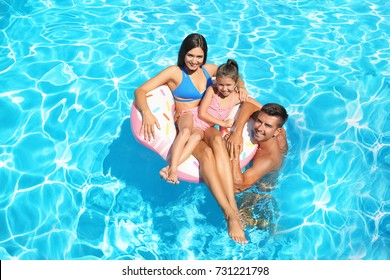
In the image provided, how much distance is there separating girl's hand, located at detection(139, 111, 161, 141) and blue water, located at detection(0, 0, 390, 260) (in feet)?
2.46

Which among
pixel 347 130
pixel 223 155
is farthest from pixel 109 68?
pixel 347 130

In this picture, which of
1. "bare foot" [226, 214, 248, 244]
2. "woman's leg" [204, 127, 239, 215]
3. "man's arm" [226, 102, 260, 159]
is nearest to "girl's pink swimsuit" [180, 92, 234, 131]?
"man's arm" [226, 102, 260, 159]

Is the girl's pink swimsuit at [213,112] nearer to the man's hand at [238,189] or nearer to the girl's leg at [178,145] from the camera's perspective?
the girl's leg at [178,145]

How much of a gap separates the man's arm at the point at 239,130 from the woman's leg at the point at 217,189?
0.24 meters

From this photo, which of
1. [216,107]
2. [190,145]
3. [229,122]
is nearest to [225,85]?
[216,107]

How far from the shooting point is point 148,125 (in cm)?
382

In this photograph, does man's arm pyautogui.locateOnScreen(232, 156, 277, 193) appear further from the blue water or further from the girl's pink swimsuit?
the girl's pink swimsuit

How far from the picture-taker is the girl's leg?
3.55 meters

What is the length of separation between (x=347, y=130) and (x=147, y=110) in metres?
2.60

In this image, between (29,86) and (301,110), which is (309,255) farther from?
(29,86)

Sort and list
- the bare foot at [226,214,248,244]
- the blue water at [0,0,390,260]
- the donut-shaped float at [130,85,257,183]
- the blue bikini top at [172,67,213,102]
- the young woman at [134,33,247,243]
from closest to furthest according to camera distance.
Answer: the bare foot at [226,214,248,244], the young woman at [134,33,247,243], the donut-shaped float at [130,85,257,183], the blue water at [0,0,390,260], the blue bikini top at [172,67,213,102]

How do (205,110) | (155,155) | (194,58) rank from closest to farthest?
(194,58) < (205,110) < (155,155)

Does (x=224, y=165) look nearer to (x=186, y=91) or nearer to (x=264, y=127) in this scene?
(x=264, y=127)

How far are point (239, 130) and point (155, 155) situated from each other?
1.12m
